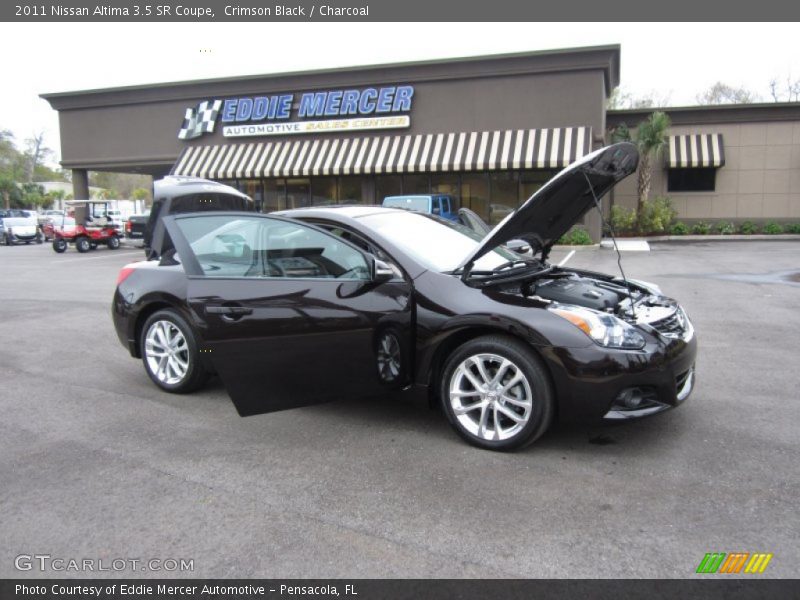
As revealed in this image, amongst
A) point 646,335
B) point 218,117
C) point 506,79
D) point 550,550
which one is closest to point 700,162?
point 506,79

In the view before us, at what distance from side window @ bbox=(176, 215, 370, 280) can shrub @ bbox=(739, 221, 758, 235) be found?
22543mm

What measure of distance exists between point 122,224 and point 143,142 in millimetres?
3861

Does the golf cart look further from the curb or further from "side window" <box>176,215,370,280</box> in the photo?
"side window" <box>176,215,370,280</box>

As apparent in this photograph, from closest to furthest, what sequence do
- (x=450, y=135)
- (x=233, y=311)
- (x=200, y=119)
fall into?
(x=233, y=311) → (x=450, y=135) → (x=200, y=119)

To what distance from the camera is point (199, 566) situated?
2.67 meters

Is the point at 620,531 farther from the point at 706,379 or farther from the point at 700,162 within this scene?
the point at 700,162

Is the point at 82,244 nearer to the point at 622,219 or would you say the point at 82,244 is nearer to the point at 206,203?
the point at 206,203

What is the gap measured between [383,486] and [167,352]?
2.58 m

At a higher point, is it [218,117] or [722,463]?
[218,117]

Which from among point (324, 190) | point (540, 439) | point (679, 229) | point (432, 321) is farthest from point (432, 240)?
point (679, 229)

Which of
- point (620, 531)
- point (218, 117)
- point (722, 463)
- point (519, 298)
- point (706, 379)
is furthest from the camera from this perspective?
point (218, 117)

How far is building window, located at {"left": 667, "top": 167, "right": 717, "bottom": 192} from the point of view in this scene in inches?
907

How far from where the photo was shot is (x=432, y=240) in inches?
179
